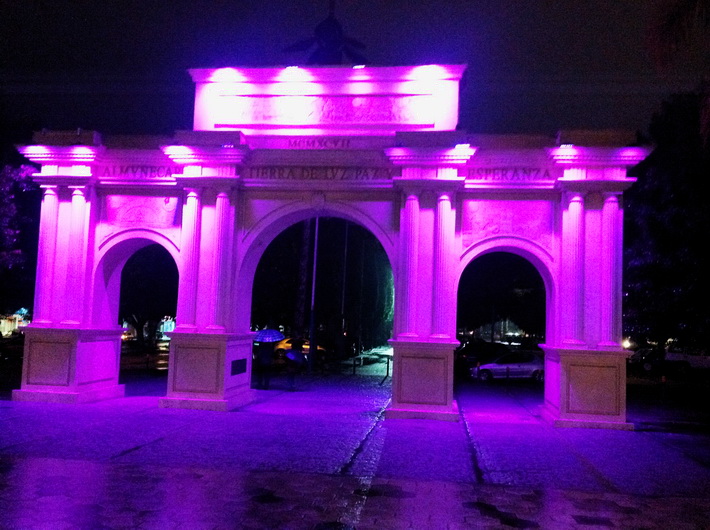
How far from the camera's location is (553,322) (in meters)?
13.7

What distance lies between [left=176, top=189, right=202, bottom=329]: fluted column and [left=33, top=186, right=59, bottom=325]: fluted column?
286cm

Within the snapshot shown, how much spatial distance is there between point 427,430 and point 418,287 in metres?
2.93

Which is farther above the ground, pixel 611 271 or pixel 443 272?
pixel 611 271

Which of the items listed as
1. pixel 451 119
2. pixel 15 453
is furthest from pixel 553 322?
pixel 15 453

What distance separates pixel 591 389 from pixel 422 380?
3.25m

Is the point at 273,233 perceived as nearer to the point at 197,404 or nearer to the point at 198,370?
the point at 198,370

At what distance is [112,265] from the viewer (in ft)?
49.5

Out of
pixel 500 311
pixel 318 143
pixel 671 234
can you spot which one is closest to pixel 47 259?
pixel 318 143

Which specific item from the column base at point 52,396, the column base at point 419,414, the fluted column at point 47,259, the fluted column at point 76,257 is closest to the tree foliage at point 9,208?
the fluted column at point 47,259

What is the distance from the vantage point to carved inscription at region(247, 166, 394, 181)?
13.6 metres

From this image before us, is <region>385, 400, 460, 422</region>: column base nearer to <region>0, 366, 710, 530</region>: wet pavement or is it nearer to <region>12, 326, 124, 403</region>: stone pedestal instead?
<region>0, 366, 710, 530</region>: wet pavement

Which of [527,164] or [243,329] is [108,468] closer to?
[243,329]

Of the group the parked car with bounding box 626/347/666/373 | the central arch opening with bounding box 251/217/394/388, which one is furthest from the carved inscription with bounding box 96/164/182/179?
the parked car with bounding box 626/347/666/373

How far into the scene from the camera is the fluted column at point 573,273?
12.9 meters
